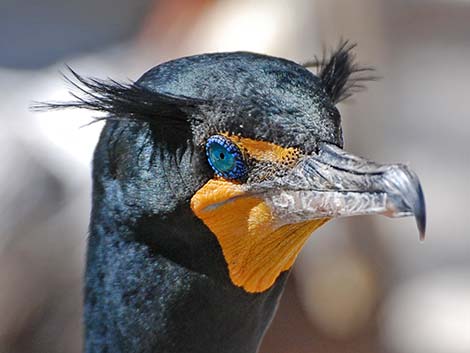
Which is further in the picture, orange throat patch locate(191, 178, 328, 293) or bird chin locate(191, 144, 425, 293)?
orange throat patch locate(191, 178, 328, 293)

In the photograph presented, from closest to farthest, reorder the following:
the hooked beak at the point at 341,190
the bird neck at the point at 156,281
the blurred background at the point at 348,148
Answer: the hooked beak at the point at 341,190 < the bird neck at the point at 156,281 < the blurred background at the point at 348,148

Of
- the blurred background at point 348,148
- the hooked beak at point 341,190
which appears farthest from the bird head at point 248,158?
the blurred background at point 348,148

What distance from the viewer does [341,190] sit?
6.42 feet

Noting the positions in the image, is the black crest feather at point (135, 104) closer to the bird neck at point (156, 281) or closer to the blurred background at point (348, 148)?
the bird neck at point (156, 281)

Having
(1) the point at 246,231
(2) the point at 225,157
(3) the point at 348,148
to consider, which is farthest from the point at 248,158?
(3) the point at 348,148

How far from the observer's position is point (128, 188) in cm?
218

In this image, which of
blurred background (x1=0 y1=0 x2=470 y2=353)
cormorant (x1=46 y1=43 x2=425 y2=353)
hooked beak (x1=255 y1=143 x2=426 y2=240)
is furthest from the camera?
blurred background (x1=0 y1=0 x2=470 y2=353)

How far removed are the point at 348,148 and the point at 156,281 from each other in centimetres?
323

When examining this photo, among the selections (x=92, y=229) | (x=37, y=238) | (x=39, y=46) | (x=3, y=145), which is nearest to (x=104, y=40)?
(x=39, y=46)

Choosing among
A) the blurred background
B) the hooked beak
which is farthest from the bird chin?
the blurred background

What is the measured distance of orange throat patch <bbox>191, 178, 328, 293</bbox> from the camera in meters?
2.07

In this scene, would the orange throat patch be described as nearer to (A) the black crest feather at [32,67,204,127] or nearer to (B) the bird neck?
(B) the bird neck

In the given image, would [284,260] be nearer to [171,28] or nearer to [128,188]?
[128,188]

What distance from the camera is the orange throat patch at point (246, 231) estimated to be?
2072 millimetres
